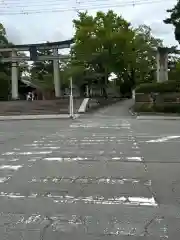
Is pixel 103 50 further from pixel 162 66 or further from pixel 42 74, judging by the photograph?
pixel 42 74

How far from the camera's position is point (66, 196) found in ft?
23.1

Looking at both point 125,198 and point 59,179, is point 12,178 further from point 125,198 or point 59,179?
point 125,198

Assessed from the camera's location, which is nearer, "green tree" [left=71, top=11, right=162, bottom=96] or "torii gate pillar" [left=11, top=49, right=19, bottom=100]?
"green tree" [left=71, top=11, right=162, bottom=96]

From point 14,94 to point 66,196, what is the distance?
54337 millimetres

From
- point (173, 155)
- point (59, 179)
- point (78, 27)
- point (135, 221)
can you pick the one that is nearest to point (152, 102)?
point (78, 27)

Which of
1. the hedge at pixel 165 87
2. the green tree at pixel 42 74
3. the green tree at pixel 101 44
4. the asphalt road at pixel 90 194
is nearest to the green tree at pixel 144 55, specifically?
the green tree at pixel 101 44

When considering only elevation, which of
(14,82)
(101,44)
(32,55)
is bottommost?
(14,82)

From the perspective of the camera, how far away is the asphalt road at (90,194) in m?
5.23

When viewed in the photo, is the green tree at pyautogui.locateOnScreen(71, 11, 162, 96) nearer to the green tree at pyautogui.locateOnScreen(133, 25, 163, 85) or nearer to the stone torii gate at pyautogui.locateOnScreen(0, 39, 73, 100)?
the green tree at pyautogui.locateOnScreen(133, 25, 163, 85)

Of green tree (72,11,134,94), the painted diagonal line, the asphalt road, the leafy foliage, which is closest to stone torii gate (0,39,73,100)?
green tree (72,11,134,94)

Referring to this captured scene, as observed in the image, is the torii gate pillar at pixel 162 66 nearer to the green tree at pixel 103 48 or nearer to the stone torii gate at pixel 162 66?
the stone torii gate at pixel 162 66

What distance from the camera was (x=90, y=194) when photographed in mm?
7172

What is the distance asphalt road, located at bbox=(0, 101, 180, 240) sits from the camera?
5234 millimetres

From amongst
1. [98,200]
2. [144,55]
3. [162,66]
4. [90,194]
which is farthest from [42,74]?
[98,200]
